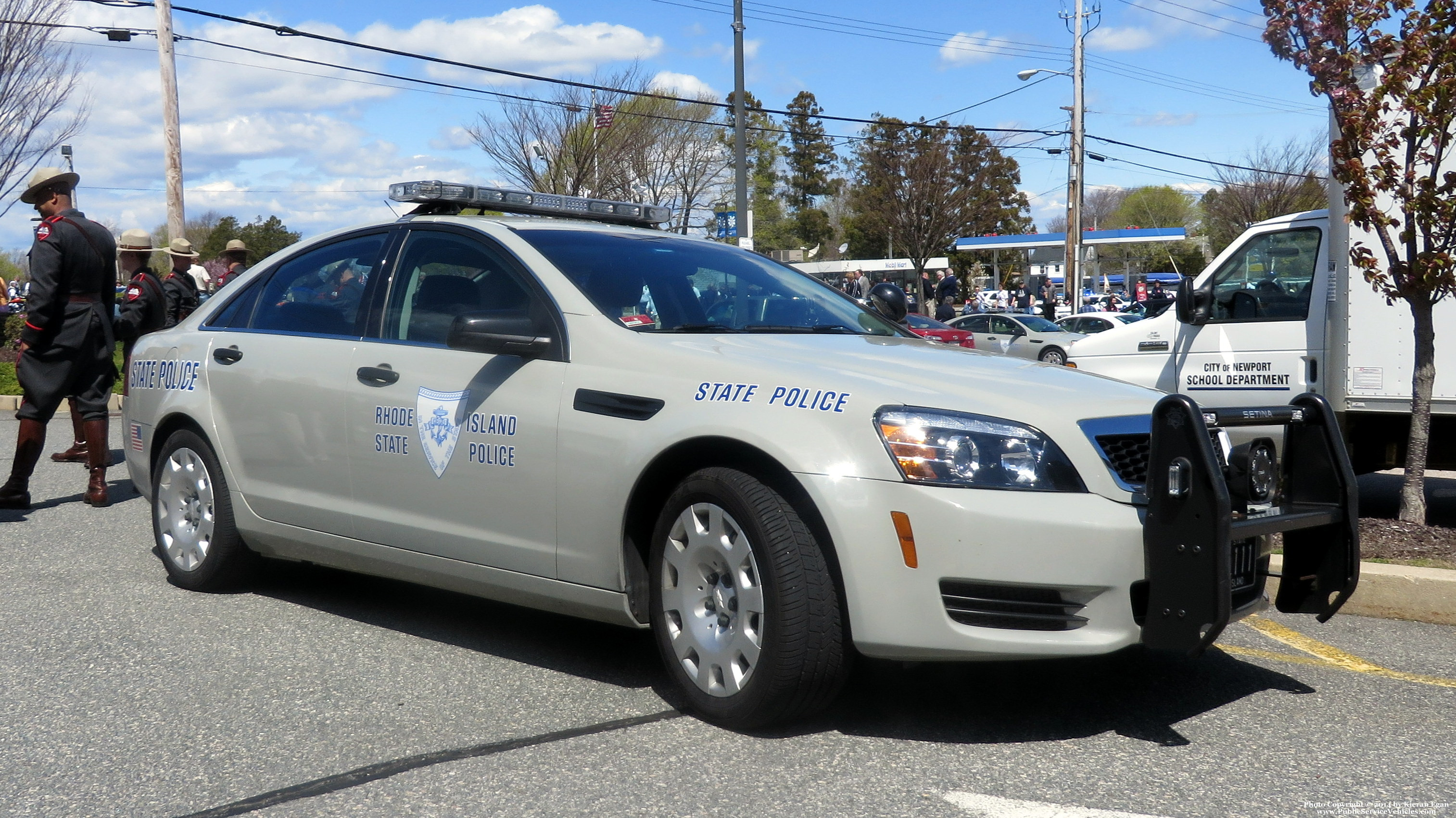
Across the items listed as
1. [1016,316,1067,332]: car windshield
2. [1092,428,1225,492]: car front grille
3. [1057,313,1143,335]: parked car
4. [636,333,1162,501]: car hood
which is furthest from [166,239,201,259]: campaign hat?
[1016,316,1067,332]: car windshield

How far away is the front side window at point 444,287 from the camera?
448 cm

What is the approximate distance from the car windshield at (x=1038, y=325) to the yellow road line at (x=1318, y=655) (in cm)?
2181

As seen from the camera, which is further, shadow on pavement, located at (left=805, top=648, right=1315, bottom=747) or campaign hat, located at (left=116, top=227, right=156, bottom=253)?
campaign hat, located at (left=116, top=227, right=156, bottom=253)

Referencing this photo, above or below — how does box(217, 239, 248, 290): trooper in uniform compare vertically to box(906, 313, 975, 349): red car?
above

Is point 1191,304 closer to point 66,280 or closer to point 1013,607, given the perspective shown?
point 1013,607

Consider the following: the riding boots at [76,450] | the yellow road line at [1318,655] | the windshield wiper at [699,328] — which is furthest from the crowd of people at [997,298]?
the riding boots at [76,450]

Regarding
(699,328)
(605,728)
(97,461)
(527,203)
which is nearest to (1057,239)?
(97,461)

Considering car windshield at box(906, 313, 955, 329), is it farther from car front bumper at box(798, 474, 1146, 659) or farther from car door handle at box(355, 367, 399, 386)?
car front bumper at box(798, 474, 1146, 659)

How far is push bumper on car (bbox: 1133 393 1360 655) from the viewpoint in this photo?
3.30m

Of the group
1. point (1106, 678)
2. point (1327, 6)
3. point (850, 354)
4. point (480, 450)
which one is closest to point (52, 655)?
point (480, 450)

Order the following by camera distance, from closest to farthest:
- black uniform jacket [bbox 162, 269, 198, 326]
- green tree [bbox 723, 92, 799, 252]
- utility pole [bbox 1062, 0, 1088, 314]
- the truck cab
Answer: the truck cab, black uniform jacket [bbox 162, 269, 198, 326], utility pole [bbox 1062, 0, 1088, 314], green tree [bbox 723, 92, 799, 252]

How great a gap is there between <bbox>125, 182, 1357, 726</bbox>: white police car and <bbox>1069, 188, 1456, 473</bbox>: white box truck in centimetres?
322

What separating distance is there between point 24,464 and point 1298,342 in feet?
24.7

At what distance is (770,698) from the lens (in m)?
3.48
